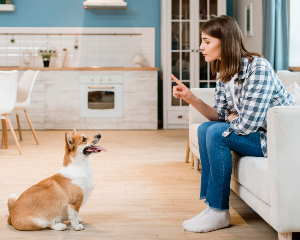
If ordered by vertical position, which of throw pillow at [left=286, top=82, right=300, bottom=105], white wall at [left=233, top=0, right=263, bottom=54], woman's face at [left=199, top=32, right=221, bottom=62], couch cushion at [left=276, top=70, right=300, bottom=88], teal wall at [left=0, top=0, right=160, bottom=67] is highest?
teal wall at [left=0, top=0, right=160, bottom=67]

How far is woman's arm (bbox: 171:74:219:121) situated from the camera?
159 cm

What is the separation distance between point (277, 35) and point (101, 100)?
253 cm

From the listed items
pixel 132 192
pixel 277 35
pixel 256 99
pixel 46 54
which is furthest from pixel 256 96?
pixel 46 54

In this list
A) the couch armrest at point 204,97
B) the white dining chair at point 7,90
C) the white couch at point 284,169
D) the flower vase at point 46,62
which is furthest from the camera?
the flower vase at point 46,62

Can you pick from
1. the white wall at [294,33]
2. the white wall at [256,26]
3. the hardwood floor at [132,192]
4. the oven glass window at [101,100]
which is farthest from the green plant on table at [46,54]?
the white wall at [294,33]

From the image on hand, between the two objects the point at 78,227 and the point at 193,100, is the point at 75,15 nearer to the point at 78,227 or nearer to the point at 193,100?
the point at 193,100

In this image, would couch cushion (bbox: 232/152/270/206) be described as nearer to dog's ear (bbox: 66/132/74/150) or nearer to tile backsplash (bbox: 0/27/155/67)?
dog's ear (bbox: 66/132/74/150)

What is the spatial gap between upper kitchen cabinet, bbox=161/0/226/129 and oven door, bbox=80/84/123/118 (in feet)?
2.22

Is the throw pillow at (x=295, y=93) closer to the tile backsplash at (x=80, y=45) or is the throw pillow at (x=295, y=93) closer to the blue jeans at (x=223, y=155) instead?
the blue jeans at (x=223, y=155)

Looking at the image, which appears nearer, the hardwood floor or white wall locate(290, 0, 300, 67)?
the hardwood floor

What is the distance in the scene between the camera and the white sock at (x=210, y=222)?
152 cm

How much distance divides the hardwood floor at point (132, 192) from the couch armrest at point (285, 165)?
0.27 m

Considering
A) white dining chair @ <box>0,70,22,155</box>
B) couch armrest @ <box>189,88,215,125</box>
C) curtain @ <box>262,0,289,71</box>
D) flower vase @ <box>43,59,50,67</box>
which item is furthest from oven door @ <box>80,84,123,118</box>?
couch armrest @ <box>189,88,215,125</box>

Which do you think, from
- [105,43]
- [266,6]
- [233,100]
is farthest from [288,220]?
[105,43]
